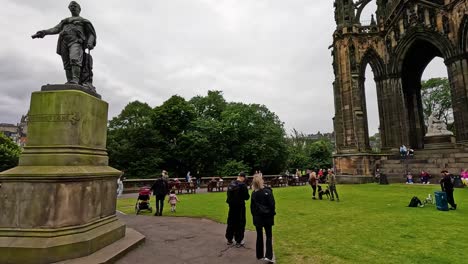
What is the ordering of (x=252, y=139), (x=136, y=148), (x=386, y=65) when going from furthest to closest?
1. (x=252, y=139)
2. (x=136, y=148)
3. (x=386, y=65)

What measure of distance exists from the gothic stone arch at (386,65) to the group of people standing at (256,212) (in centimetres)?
2314

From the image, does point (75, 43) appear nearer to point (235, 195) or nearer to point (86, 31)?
point (86, 31)

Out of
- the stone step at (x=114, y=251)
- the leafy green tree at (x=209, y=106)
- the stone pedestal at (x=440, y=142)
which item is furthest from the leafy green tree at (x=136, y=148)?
the stone step at (x=114, y=251)

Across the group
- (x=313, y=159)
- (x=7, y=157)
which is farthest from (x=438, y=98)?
(x=7, y=157)

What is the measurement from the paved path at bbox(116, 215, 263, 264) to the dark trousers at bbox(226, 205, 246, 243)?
0.81 feet

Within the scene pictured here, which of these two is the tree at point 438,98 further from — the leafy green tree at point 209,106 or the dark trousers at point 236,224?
the dark trousers at point 236,224

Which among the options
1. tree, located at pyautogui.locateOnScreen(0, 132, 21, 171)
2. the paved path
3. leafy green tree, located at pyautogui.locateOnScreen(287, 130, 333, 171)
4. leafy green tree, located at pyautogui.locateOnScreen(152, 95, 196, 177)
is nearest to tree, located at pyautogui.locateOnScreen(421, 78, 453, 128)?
leafy green tree, located at pyautogui.locateOnScreen(287, 130, 333, 171)

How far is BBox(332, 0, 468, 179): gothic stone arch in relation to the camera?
2580 centimetres

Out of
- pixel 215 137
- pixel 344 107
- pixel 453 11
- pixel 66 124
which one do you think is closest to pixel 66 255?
pixel 66 124

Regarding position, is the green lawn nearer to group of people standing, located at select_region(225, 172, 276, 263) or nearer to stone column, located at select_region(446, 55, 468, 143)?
group of people standing, located at select_region(225, 172, 276, 263)

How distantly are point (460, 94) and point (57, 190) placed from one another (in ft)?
92.8

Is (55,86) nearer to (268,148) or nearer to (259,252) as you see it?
(259,252)

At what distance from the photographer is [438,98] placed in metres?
48.7

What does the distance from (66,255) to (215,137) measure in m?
33.8
